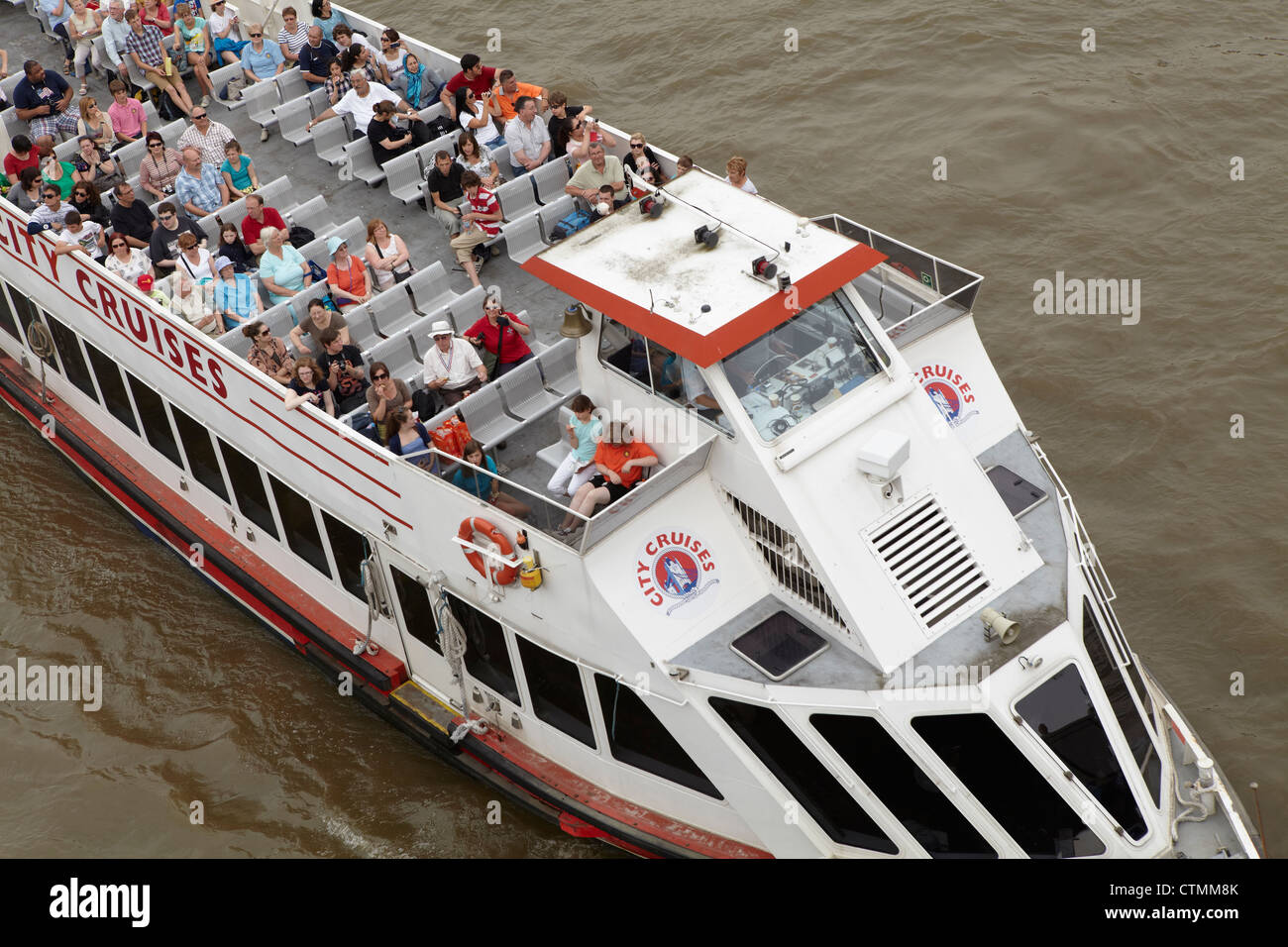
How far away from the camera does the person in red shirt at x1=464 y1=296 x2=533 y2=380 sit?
41.0ft

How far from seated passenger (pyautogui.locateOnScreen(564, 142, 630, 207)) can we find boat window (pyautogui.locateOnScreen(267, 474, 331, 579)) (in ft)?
12.6

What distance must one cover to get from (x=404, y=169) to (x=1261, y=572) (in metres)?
9.28

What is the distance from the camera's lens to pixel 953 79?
21422 mm

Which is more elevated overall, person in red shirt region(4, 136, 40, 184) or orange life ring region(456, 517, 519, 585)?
person in red shirt region(4, 136, 40, 184)

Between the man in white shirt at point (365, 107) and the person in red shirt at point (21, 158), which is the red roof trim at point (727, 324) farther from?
the person in red shirt at point (21, 158)

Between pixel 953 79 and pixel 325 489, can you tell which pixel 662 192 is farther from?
pixel 953 79

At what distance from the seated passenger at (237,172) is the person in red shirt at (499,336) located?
3.98m

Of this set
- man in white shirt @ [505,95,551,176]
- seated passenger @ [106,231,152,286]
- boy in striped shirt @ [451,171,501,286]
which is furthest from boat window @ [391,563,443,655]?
man in white shirt @ [505,95,551,176]

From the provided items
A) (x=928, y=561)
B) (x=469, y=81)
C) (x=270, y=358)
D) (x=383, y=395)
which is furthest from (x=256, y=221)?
(x=928, y=561)

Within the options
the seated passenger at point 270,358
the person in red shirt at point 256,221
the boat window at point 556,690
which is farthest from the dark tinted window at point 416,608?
the person in red shirt at point 256,221

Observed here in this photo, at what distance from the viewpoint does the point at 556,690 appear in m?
11.6

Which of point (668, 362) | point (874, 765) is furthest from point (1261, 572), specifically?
point (668, 362)

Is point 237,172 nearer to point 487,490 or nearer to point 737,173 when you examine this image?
point 737,173

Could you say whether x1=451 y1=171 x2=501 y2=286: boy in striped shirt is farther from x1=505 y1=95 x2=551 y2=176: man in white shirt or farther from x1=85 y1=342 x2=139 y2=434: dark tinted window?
x1=85 y1=342 x2=139 y2=434: dark tinted window
